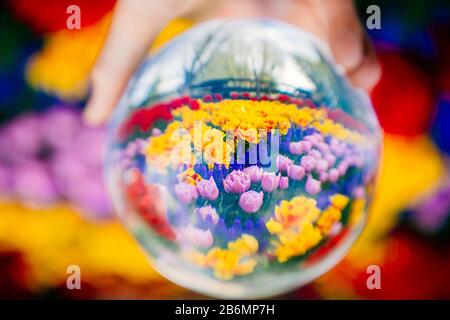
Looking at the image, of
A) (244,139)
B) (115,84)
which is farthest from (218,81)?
(115,84)

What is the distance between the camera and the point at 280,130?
4.43 ft

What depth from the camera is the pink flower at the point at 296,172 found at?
1314 mm

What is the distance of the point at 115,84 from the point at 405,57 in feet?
2.67

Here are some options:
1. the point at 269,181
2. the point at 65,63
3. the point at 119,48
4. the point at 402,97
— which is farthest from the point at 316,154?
the point at 65,63

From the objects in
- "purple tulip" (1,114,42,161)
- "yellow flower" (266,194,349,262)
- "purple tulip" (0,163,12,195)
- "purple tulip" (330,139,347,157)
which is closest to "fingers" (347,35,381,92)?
"purple tulip" (330,139,347,157)

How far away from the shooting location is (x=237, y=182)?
1364 millimetres

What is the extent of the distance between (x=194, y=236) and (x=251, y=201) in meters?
0.16

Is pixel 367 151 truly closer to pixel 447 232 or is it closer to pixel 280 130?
pixel 280 130

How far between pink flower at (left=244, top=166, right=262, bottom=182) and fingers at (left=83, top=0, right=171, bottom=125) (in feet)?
1.37

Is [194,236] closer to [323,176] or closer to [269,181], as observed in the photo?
[269,181]

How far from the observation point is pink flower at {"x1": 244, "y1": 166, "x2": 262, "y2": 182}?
4.50 ft

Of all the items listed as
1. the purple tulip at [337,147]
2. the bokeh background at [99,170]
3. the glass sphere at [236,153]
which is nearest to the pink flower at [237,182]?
the glass sphere at [236,153]

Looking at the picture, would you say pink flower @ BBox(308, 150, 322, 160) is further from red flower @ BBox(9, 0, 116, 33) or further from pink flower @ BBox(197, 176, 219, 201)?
red flower @ BBox(9, 0, 116, 33)

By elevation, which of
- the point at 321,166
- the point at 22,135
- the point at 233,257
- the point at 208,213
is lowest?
the point at 233,257
